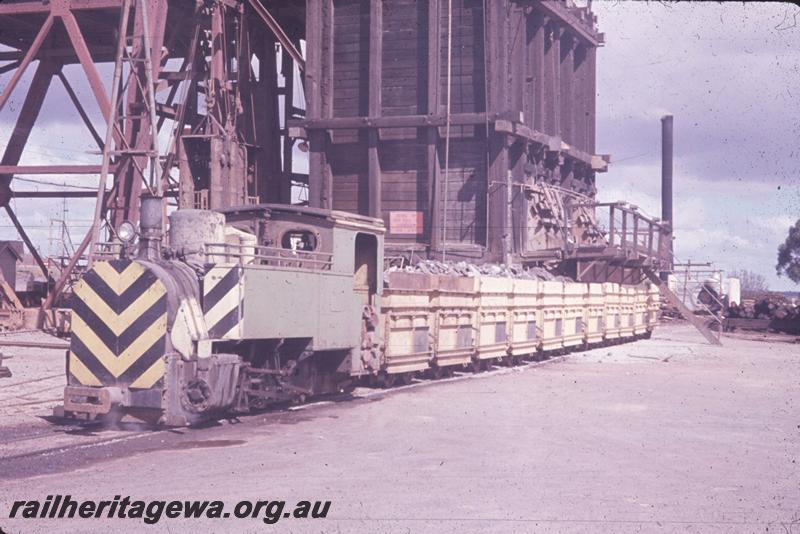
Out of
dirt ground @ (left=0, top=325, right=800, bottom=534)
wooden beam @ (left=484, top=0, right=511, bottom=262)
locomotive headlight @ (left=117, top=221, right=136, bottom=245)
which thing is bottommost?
dirt ground @ (left=0, top=325, right=800, bottom=534)

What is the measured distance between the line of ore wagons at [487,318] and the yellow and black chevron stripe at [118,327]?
4637mm

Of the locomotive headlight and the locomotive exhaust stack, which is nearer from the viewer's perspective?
the locomotive exhaust stack

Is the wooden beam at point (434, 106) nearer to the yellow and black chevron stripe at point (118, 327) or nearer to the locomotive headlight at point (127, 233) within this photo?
the locomotive headlight at point (127, 233)

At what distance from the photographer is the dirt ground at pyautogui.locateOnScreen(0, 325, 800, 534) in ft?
20.5

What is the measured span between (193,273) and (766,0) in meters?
6.69

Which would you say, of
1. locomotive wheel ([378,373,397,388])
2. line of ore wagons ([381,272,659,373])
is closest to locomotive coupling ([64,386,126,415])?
line of ore wagons ([381,272,659,373])

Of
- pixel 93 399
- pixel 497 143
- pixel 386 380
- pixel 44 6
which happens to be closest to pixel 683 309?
pixel 497 143

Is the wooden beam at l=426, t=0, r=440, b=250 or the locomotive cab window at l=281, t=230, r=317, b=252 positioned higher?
the wooden beam at l=426, t=0, r=440, b=250

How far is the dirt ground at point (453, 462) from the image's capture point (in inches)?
246

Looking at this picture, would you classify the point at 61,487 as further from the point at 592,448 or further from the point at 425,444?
the point at 592,448

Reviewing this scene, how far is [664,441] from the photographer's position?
31.6ft

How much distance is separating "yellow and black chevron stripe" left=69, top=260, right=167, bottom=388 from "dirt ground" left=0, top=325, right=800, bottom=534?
2.14ft

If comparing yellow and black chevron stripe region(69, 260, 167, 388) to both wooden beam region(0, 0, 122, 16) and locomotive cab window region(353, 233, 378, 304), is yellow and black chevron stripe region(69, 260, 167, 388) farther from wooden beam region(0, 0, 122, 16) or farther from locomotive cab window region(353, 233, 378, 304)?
wooden beam region(0, 0, 122, 16)

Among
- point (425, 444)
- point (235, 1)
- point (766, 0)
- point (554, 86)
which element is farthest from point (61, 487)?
point (554, 86)
